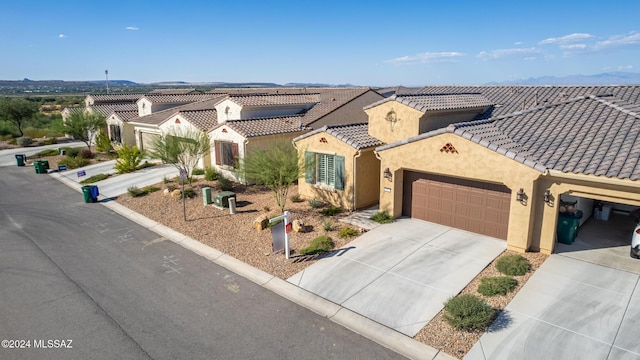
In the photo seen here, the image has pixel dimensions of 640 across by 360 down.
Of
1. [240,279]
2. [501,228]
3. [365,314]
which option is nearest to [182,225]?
[240,279]

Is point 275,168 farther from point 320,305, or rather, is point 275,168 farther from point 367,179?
point 320,305

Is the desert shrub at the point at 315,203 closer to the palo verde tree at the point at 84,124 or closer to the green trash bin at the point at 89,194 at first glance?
the green trash bin at the point at 89,194

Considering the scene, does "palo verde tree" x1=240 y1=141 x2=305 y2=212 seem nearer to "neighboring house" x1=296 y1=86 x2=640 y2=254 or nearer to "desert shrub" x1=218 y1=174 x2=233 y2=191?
"neighboring house" x1=296 y1=86 x2=640 y2=254

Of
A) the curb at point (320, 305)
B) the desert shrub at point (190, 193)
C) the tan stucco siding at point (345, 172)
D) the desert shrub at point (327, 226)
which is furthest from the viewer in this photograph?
the desert shrub at point (190, 193)

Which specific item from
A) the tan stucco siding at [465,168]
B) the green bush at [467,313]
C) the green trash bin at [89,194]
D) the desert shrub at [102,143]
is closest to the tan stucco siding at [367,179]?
the tan stucco siding at [465,168]

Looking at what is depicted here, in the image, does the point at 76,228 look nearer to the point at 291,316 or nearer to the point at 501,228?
the point at 291,316

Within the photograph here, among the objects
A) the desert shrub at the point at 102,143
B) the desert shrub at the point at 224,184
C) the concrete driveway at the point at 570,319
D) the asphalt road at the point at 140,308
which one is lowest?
the asphalt road at the point at 140,308

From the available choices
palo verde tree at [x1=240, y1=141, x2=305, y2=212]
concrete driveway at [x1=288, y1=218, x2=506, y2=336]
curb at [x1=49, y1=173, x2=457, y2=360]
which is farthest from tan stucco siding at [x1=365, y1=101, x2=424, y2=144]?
curb at [x1=49, y1=173, x2=457, y2=360]
